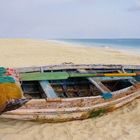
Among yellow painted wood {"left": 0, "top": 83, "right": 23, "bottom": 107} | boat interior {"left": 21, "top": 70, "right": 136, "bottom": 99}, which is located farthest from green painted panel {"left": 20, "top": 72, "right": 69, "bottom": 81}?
yellow painted wood {"left": 0, "top": 83, "right": 23, "bottom": 107}

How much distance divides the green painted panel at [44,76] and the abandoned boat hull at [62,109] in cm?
125

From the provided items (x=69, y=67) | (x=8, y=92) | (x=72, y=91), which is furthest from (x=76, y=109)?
A: (x=69, y=67)

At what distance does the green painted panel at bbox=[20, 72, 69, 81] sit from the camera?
22.4ft

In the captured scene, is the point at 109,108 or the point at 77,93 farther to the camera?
the point at 77,93

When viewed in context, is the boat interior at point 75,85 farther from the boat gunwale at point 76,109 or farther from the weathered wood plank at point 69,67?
the boat gunwale at point 76,109

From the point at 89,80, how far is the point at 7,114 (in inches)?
95.9

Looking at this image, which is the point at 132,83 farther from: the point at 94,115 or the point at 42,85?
the point at 42,85

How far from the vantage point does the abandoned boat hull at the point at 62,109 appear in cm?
558

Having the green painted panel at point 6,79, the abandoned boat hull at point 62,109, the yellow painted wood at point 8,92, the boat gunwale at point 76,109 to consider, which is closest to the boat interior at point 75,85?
the boat gunwale at point 76,109

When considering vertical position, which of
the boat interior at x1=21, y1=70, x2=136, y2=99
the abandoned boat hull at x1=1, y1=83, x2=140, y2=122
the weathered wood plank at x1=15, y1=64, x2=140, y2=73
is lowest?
the abandoned boat hull at x1=1, y1=83, x2=140, y2=122

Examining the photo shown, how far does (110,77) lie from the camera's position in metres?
7.46

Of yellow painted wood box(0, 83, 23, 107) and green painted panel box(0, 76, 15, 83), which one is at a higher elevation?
green painted panel box(0, 76, 15, 83)

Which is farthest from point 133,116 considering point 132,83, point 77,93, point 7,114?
point 7,114

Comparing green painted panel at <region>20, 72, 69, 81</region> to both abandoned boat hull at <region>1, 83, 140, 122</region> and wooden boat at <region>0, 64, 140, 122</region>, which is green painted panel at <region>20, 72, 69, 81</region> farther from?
abandoned boat hull at <region>1, 83, 140, 122</region>
